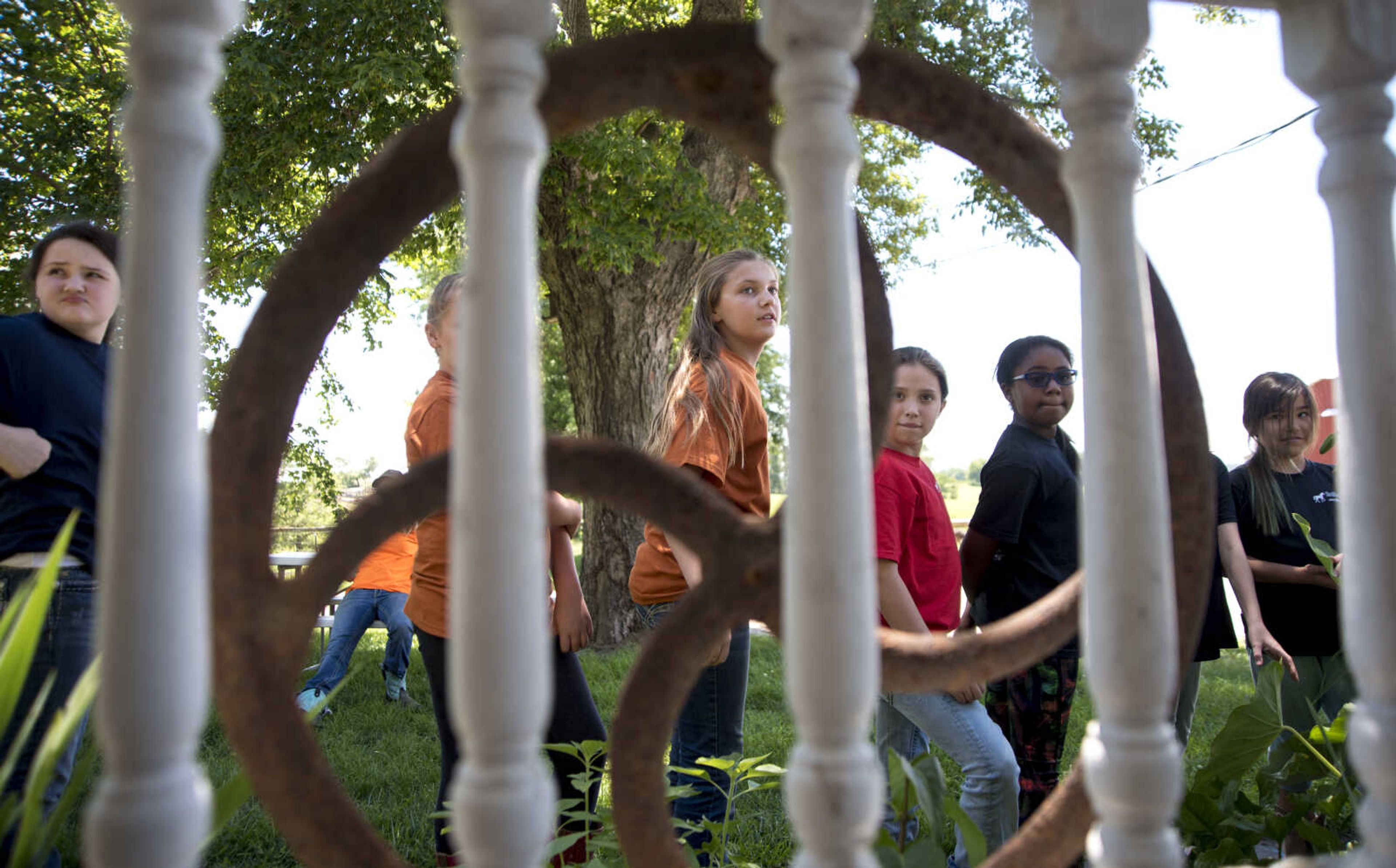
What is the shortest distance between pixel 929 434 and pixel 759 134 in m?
2.01

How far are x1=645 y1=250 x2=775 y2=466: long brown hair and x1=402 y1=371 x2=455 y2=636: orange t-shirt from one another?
1.89ft

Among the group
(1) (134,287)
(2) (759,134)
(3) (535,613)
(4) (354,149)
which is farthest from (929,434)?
(4) (354,149)

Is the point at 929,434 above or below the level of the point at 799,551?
above

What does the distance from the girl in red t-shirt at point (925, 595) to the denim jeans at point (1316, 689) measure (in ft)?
3.97

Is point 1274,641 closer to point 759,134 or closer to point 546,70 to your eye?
point 759,134

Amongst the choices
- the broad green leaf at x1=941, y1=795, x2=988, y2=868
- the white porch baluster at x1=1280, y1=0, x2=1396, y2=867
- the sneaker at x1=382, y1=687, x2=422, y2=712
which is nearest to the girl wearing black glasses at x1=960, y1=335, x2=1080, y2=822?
the broad green leaf at x1=941, y1=795, x2=988, y2=868

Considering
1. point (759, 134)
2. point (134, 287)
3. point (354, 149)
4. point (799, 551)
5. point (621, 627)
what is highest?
point (354, 149)

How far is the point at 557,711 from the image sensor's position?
2.55m

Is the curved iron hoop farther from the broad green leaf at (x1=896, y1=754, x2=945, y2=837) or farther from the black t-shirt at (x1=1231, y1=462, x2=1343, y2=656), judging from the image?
the black t-shirt at (x1=1231, y1=462, x2=1343, y2=656)

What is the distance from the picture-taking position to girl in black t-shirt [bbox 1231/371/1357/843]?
135 inches

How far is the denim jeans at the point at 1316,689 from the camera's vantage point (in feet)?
11.0

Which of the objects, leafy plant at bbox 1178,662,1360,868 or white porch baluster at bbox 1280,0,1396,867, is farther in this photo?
leafy plant at bbox 1178,662,1360,868

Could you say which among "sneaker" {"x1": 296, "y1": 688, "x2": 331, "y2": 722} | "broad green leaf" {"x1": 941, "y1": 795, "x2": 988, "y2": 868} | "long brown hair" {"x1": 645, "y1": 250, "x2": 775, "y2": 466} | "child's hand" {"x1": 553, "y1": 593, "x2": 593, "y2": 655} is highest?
"long brown hair" {"x1": 645, "y1": 250, "x2": 775, "y2": 466}

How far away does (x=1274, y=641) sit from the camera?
341 centimetres
